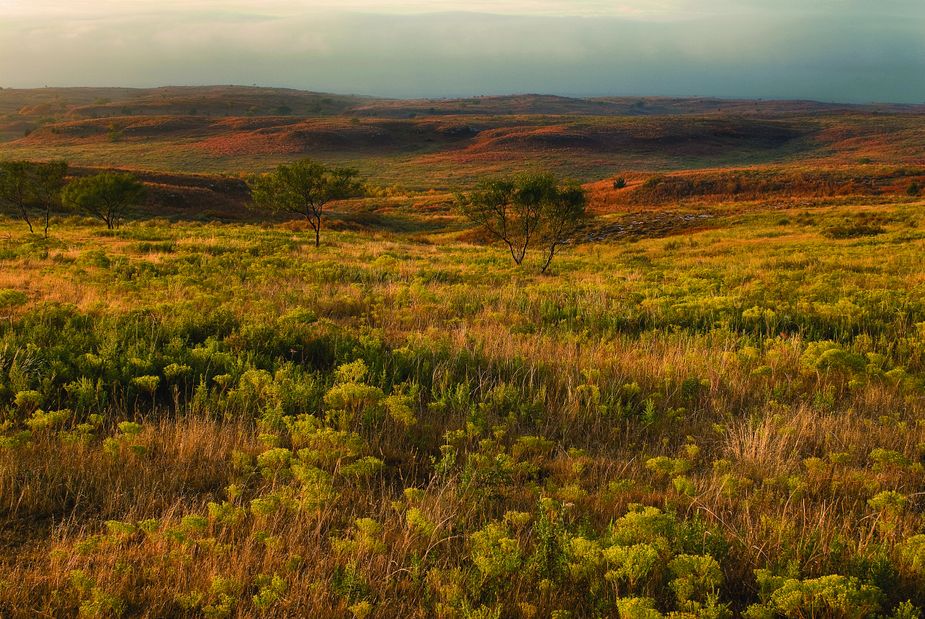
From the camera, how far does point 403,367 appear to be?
243 inches

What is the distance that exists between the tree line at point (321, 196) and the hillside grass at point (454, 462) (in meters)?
12.9

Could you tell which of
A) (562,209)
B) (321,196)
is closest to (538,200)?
(562,209)

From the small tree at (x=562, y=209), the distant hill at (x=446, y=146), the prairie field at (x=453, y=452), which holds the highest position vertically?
the distant hill at (x=446, y=146)

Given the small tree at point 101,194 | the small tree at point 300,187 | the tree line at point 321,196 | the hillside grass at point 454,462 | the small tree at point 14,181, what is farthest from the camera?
the small tree at point 101,194

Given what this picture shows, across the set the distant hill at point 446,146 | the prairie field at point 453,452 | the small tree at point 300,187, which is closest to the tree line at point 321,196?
the small tree at point 300,187

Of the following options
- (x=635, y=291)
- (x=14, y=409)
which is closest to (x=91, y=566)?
(x=14, y=409)

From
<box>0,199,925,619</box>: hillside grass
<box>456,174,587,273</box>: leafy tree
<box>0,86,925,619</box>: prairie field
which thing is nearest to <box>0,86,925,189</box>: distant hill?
<box>456,174,587,273</box>: leafy tree

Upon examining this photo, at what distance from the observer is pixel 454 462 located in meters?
4.07

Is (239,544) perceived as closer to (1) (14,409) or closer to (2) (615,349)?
(1) (14,409)

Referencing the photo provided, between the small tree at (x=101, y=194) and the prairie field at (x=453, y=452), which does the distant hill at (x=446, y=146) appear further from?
the prairie field at (x=453, y=452)

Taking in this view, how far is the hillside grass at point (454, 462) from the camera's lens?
2836 millimetres

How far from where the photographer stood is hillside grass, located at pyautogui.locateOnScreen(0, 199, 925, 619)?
284 cm

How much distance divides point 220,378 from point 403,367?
1767 millimetres

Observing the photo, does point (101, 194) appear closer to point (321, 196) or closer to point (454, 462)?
point (321, 196)
